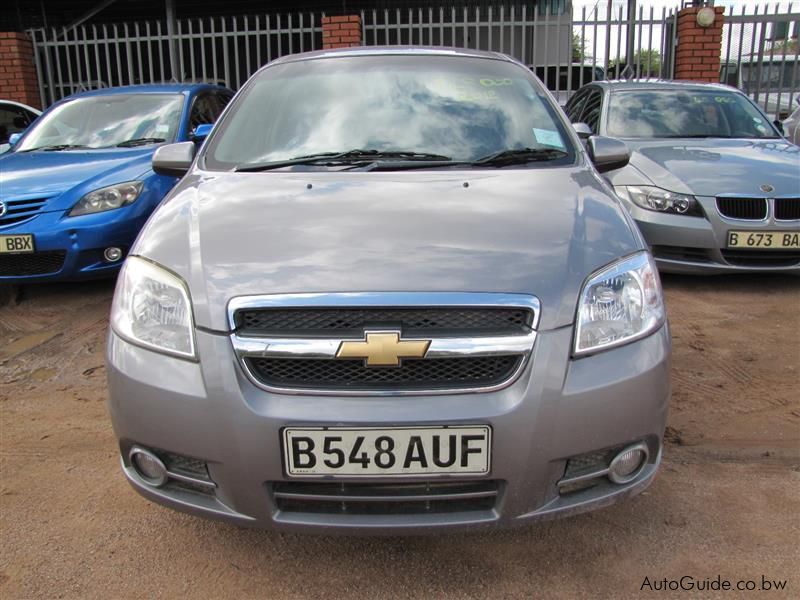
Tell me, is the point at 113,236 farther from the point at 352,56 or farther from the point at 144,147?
the point at 352,56

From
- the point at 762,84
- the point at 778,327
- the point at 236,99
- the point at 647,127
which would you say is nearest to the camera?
the point at 236,99

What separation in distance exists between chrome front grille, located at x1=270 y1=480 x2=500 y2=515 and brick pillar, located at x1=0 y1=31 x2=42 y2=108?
450 inches

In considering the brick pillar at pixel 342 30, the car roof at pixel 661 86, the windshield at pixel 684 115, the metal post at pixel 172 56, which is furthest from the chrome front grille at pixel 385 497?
the metal post at pixel 172 56

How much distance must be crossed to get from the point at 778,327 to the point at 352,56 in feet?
9.84

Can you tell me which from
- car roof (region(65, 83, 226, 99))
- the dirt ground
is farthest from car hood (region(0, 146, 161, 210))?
the dirt ground

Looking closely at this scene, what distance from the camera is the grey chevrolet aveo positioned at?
1.72 metres

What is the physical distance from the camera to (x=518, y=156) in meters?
2.73

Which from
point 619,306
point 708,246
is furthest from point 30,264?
point 708,246

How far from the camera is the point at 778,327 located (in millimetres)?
4160

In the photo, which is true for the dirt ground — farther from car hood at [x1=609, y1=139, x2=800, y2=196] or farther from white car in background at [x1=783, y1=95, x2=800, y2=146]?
white car in background at [x1=783, y1=95, x2=800, y2=146]

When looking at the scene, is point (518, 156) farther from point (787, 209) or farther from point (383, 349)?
point (787, 209)

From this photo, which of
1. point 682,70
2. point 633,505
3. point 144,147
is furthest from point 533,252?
point 682,70

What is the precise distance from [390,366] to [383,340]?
70 mm

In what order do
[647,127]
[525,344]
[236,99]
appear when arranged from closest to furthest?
[525,344] → [236,99] → [647,127]
